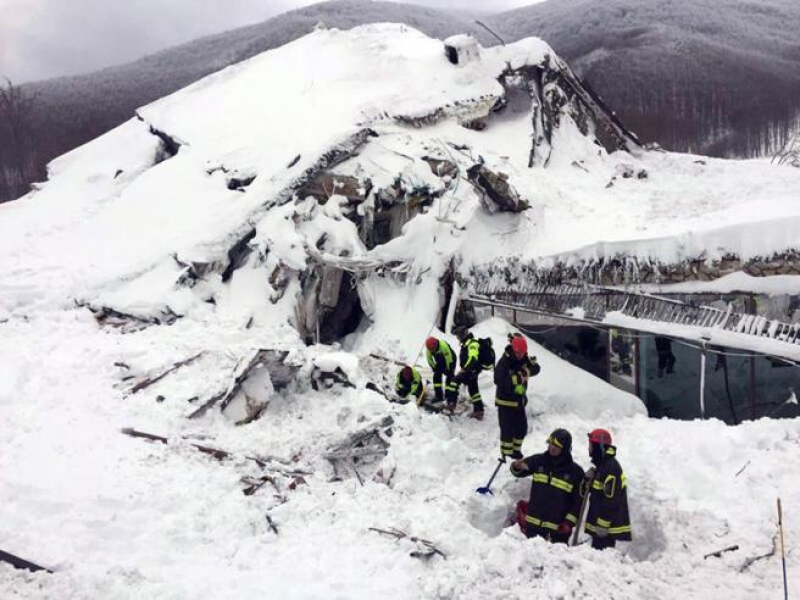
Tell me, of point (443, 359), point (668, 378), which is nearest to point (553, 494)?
point (443, 359)

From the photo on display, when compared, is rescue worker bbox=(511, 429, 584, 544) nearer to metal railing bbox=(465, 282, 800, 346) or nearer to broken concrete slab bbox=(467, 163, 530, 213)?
metal railing bbox=(465, 282, 800, 346)

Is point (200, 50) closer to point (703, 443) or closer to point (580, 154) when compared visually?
point (580, 154)

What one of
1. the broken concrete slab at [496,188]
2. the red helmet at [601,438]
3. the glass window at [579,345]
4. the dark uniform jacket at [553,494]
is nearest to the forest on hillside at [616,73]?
the broken concrete slab at [496,188]

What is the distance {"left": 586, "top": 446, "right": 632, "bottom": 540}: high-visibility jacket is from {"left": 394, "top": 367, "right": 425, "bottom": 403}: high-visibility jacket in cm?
330

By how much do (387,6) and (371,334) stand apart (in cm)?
5355

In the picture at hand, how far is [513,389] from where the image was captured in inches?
268

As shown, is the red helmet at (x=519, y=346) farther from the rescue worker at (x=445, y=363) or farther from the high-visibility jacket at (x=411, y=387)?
the high-visibility jacket at (x=411, y=387)

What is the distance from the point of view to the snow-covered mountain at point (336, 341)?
4820 millimetres

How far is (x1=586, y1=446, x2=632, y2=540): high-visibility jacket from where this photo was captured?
4852 millimetres

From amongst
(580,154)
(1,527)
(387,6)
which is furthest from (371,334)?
(387,6)

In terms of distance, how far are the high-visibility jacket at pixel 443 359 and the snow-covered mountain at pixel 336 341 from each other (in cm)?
73

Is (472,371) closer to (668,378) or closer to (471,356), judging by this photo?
(471,356)

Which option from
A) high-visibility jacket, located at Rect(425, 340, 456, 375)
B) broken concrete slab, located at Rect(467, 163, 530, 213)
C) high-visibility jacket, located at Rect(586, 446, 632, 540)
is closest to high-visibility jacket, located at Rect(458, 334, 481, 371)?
high-visibility jacket, located at Rect(425, 340, 456, 375)

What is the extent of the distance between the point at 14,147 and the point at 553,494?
4037cm
